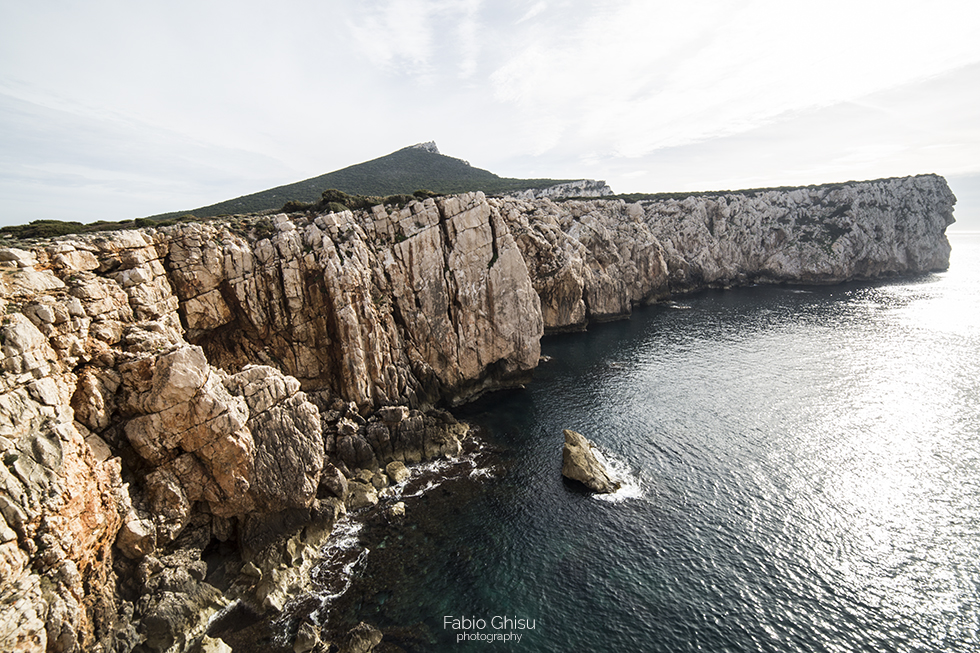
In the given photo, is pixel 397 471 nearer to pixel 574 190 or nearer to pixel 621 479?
pixel 621 479

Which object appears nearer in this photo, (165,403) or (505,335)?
(165,403)

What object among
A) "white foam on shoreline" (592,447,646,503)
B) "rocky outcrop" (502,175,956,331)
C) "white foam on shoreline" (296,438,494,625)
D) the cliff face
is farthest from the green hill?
"white foam on shoreline" (592,447,646,503)

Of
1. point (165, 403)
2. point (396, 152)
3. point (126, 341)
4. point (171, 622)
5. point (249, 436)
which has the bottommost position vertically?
point (171, 622)

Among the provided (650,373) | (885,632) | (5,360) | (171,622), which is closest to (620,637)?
(885,632)

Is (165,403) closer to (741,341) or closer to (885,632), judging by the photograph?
(885,632)

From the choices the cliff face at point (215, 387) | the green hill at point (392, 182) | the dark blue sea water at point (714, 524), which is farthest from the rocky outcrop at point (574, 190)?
the dark blue sea water at point (714, 524)

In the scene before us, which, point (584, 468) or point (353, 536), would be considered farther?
point (584, 468)

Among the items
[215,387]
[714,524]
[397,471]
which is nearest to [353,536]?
[397,471]
